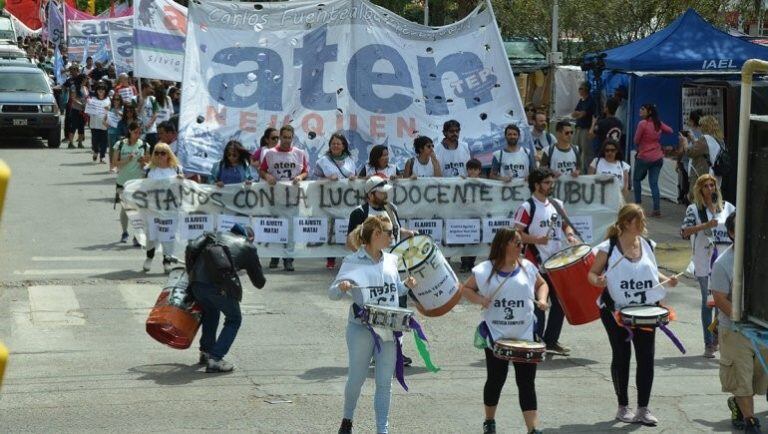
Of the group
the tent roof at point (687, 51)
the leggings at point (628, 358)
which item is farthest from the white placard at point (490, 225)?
the tent roof at point (687, 51)

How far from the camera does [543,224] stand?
10750 mm

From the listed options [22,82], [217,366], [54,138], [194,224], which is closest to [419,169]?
[194,224]

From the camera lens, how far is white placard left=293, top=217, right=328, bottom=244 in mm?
14297

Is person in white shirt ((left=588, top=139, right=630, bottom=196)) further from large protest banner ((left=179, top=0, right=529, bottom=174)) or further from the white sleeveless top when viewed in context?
the white sleeveless top

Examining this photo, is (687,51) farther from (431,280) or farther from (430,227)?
(431,280)

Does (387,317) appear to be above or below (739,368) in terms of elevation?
above

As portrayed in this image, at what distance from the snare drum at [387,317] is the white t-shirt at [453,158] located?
701 centimetres

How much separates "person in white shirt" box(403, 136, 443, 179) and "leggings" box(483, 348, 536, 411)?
6479mm

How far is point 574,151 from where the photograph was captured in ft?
49.0

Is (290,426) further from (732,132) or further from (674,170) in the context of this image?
(674,170)

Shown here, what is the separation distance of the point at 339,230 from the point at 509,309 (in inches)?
260

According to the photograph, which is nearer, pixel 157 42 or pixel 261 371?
pixel 261 371

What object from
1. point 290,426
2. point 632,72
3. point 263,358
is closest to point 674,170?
point 632,72

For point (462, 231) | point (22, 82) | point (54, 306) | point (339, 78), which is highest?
point (22, 82)
